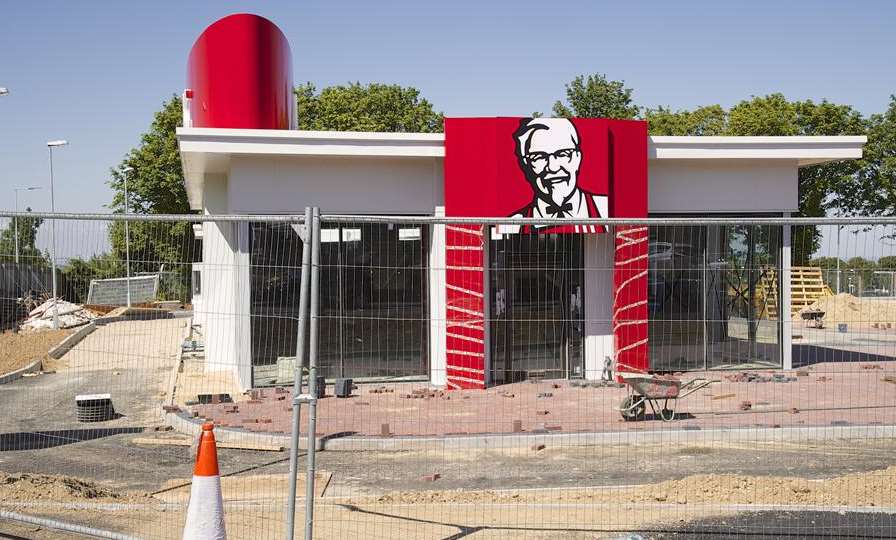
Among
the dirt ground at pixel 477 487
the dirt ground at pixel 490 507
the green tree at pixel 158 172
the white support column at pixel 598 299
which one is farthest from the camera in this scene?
the green tree at pixel 158 172

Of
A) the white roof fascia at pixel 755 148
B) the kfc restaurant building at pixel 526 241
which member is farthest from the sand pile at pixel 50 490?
the white roof fascia at pixel 755 148

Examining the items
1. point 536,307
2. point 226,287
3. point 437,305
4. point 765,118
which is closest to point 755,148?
point 536,307

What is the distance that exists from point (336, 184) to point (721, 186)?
7.75 meters

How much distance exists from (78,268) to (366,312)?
6266mm

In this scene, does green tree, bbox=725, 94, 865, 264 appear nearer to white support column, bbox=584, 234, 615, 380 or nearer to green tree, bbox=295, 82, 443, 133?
green tree, bbox=295, 82, 443, 133

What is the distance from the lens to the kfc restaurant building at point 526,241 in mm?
15672

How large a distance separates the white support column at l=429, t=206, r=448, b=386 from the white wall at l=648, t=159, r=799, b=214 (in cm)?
438

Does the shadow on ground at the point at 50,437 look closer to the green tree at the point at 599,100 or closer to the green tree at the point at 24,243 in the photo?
the green tree at the point at 24,243

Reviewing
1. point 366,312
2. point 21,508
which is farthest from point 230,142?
point 21,508

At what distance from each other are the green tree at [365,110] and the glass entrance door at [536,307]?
37.2 metres

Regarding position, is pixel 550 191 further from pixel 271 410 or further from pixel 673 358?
pixel 271 410

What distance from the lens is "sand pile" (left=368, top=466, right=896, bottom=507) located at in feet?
27.3

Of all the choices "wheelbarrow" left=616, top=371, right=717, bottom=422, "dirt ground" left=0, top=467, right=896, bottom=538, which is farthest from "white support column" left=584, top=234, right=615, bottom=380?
"dirt ground" left=0, top=467, right=896, bottom=538

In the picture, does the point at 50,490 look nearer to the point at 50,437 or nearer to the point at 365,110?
the point at 50,437
